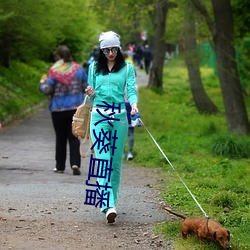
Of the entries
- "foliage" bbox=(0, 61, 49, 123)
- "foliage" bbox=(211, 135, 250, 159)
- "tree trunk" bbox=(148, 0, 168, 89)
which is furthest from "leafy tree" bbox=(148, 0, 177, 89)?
"foliage" bbox=(211, 135, 250, 159)

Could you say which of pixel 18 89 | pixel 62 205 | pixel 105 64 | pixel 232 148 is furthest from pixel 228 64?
pixel 18 89

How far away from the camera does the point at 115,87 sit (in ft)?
24.8

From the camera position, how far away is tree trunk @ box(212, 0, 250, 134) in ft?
53.1

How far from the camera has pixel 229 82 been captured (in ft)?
54.1

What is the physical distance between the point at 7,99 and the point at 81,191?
1208 centimetres

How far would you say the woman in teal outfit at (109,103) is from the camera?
7.54 m

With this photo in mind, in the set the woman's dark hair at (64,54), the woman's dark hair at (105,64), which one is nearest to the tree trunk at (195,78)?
the woman's dark hair at (64,54)

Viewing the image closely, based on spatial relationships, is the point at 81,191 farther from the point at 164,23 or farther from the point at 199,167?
the point at 164,23

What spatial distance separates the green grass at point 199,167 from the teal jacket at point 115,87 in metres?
1.32

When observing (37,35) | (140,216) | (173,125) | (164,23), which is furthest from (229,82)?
(164,23)

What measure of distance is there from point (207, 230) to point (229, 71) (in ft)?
34.6

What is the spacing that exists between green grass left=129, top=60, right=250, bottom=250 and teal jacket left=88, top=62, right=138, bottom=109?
1.32 metres

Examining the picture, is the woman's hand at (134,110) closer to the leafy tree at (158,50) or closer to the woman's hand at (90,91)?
the woman's hand at (90,91)

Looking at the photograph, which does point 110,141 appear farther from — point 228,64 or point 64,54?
point 228,64
